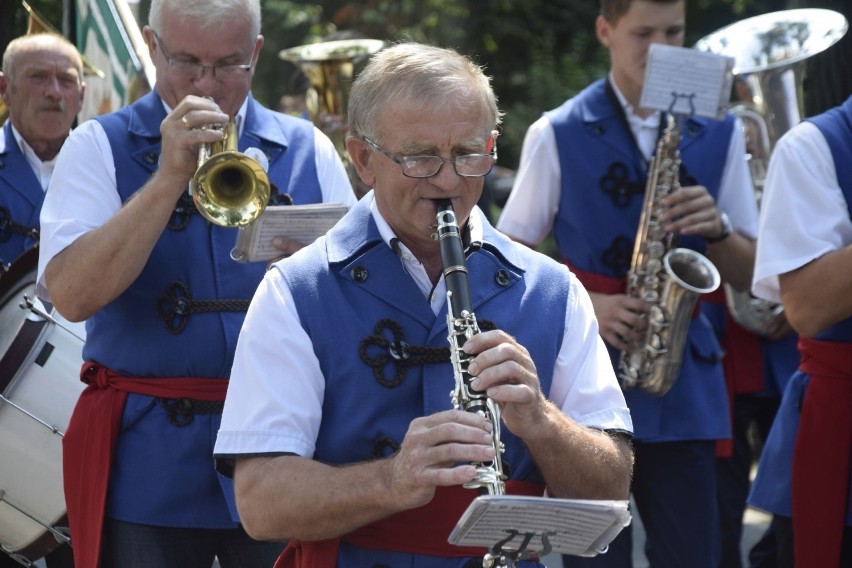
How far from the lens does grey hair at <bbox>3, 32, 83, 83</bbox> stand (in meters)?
5.86

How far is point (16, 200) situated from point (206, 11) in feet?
6.69

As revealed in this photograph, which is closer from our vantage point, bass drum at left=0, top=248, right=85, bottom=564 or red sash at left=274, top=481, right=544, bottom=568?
red sash at left=274, top=481, right=544, bottom=568

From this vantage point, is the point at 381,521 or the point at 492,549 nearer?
the point at 492,549

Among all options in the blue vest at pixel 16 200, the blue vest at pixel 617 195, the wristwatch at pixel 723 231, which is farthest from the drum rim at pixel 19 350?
the wristwatch at pixel 723 231

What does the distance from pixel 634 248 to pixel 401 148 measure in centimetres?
207

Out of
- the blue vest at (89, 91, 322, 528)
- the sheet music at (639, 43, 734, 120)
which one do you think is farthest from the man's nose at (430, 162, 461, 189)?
the sheet music at (639, 43, 734, 120)

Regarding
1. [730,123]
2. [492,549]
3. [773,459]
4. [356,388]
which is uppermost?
[730,123]

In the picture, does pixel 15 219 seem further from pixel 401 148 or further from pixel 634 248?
pixel 401 148

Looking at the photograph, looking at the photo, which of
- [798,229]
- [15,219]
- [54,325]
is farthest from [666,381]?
[15,219]

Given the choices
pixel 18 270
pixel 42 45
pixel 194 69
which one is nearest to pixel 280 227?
pixel 194 69

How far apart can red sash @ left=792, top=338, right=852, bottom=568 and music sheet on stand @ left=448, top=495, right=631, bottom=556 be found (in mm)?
1428

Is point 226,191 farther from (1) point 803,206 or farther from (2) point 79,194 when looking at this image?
(1) point 803,206

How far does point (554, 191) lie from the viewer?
4.87m

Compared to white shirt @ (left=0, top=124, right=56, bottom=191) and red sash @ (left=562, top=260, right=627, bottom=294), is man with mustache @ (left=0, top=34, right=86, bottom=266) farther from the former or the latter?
red sash @ (left=562, top=260, right=627, bottom=294)
